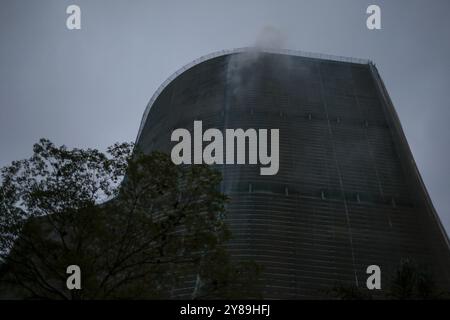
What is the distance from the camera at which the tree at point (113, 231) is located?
478 inches

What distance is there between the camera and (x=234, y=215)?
29.9 m

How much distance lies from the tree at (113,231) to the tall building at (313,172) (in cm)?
1096

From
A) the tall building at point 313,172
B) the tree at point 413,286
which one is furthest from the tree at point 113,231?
the tall building at point 313,172

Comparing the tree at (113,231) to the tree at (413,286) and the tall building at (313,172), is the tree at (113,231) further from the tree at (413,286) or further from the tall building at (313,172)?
the tall building at (313,172)

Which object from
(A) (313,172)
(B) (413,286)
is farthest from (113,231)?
(A) (313,172)

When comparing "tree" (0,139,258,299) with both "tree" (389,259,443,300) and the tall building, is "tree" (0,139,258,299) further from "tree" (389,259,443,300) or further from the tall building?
the tall building

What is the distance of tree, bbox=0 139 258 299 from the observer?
12.1m

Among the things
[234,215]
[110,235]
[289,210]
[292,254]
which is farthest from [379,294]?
[110,235]

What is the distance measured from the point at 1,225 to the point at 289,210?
20.9 metres

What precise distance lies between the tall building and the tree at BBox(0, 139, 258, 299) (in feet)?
36.0

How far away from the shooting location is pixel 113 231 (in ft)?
41.7

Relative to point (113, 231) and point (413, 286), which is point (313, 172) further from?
point (113, 231)

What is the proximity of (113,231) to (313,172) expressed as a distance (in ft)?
75.9

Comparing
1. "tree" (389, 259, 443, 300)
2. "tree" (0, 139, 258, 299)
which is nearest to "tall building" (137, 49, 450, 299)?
"tree" (389, 259, 443, 300)
